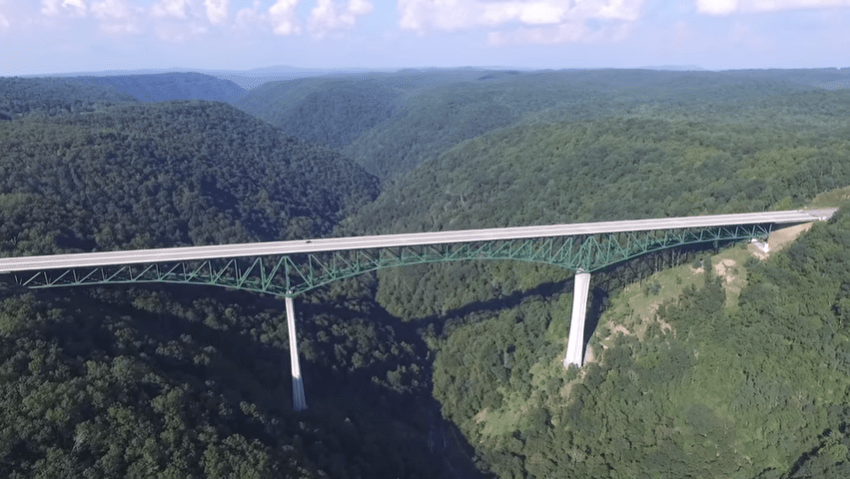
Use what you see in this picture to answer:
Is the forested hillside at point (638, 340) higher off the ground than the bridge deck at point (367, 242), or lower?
lower

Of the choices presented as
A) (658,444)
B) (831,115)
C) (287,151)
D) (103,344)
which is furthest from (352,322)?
(831,115)

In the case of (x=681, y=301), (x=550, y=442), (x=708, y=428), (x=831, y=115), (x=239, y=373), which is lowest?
(x=550, y=442)

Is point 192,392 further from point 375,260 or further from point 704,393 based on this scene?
point 704,393

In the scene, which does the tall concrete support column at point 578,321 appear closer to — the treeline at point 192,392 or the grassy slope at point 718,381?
the grassy slope at point 718,381

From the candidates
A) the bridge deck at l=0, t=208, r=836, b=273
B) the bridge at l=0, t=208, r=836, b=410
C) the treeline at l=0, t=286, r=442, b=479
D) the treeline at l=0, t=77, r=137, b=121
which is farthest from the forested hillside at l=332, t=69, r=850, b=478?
the treeline at l=0, t=77, r=137, b=121

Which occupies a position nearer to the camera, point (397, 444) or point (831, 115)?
point (397, 444)

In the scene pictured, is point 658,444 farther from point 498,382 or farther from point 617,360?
point 498,382

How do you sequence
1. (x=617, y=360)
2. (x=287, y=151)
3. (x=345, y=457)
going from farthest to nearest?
(x=287, y=151), (x=617, y=360), (x=345, y=457)

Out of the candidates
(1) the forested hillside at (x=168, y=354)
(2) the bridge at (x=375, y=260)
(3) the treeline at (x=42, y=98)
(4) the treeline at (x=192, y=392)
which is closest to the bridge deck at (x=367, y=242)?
(2) the bridge at (x=375, y=260)
